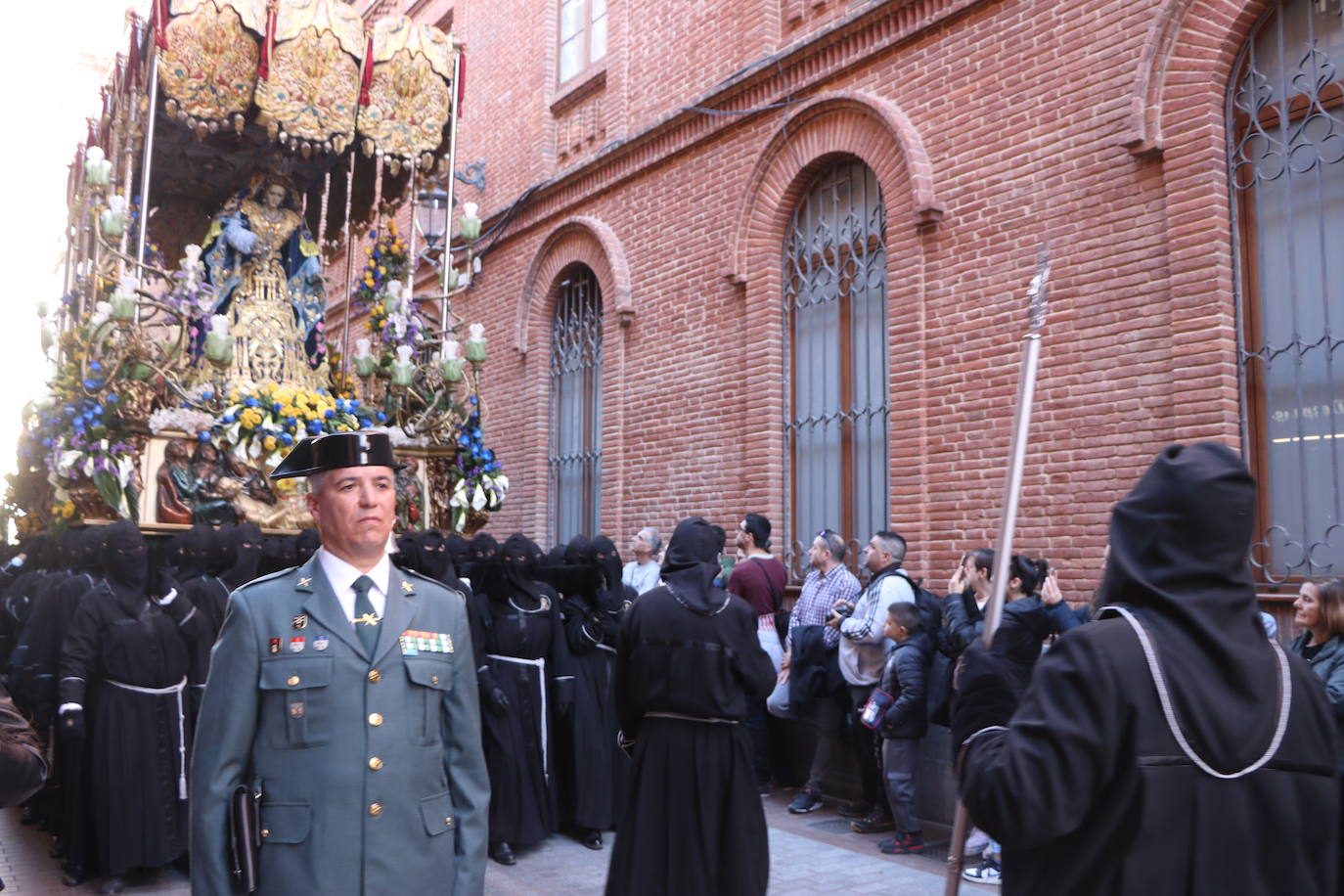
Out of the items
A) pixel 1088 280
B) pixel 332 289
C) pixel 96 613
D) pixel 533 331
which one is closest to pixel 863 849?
pixel 1088 280

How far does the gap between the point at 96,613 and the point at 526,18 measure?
1095 centimetres

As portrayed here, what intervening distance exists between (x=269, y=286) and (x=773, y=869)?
263 inches

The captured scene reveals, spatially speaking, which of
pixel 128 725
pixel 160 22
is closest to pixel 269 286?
pixel 160 22

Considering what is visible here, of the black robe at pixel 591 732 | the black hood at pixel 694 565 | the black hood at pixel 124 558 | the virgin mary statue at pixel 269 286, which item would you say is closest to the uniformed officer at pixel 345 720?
the black hood at pixel 694 565

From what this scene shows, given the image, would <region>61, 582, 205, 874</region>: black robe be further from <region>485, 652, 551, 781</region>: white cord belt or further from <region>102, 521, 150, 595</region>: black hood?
<region>485, 652, 551, 781</region>: white cord belt

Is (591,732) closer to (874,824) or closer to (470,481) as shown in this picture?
(874,824)

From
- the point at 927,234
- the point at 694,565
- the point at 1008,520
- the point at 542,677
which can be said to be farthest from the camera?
the point at 927,234

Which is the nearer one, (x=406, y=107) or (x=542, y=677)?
(x=542, y=677)

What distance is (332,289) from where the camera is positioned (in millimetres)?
18906

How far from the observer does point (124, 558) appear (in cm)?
640

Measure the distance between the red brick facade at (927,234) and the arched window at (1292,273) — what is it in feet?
0.68

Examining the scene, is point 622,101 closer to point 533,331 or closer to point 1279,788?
point 533,331

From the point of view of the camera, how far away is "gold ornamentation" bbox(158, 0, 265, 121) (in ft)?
29.4

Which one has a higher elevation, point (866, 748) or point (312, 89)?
point (312, 89)
